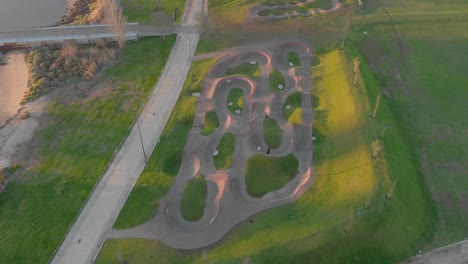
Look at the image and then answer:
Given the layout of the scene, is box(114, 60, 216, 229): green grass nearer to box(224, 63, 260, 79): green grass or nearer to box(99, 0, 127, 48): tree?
box(224, 63, 260, 79): green grass

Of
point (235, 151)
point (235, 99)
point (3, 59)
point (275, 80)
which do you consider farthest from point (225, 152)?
point (3, 59)

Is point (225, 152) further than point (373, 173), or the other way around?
point (225, 152)

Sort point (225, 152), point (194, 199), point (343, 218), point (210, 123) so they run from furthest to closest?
point (210, 123) → point (225, 152) → point (194, 199) → point (343, 218)

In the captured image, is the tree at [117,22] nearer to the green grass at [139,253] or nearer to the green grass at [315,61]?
the green grass at [315,61]

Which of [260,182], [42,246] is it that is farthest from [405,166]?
[42,246]

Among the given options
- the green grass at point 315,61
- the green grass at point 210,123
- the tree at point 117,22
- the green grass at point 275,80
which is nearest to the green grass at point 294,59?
the green grass at point 315,61

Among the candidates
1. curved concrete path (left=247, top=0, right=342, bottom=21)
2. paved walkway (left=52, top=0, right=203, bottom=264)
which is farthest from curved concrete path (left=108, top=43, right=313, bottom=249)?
curved concrete path (left=247, top=0, right=342, bottom=21)

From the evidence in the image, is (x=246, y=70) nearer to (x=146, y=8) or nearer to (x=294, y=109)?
(x=294, y=109)

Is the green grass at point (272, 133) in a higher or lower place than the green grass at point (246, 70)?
lower
